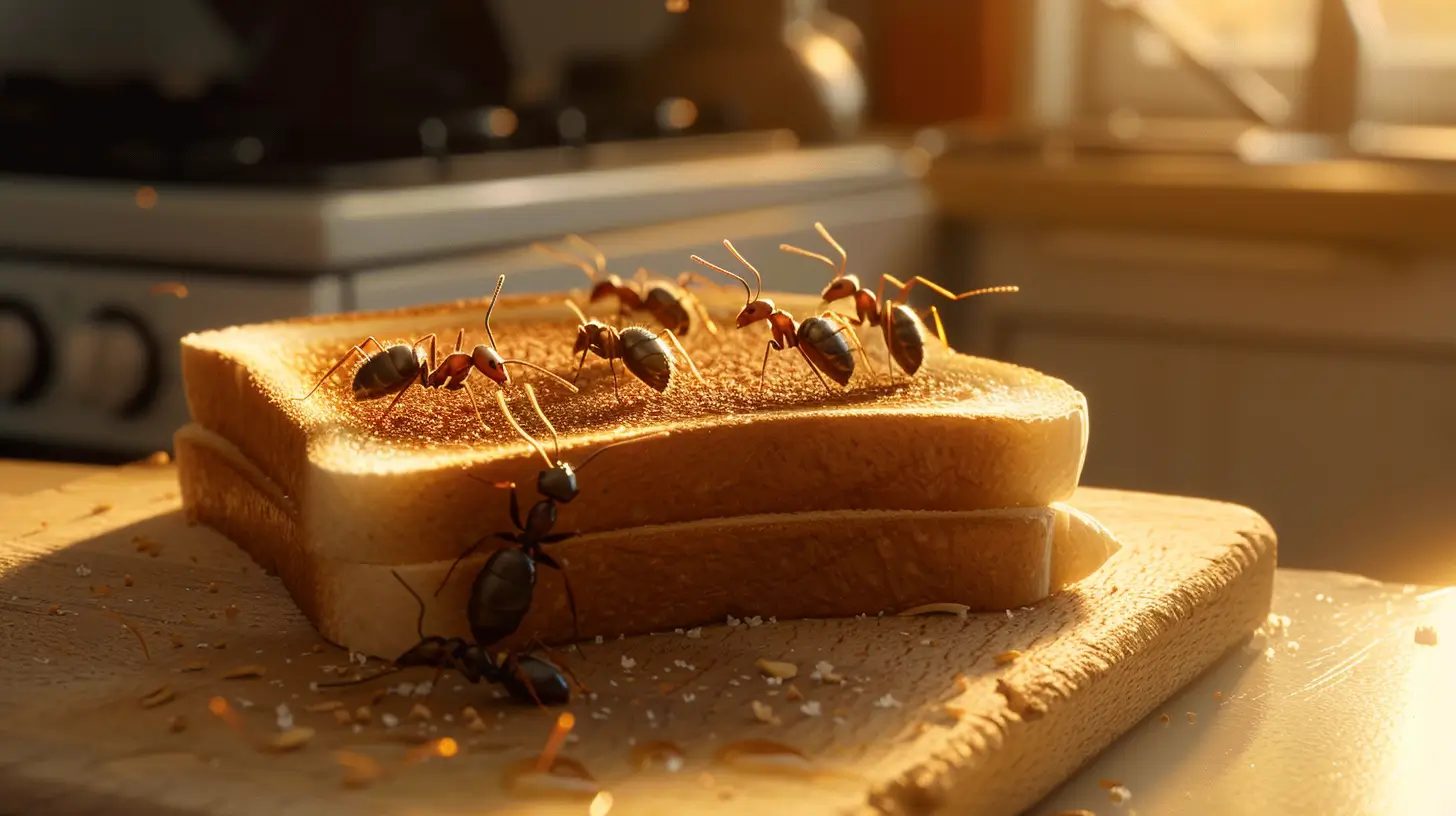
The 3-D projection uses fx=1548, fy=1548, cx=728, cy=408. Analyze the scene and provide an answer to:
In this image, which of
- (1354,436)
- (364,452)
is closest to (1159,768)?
(364,452)

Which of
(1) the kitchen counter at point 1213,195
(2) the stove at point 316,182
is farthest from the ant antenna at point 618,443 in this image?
(1) the kitchen counter at point 1213,195

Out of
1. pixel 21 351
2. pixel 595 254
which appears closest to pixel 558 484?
pixel 595 254

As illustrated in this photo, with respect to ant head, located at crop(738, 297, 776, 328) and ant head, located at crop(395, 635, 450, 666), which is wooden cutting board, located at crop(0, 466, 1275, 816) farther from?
ant head, located at crop(738, 297, 776, 328)

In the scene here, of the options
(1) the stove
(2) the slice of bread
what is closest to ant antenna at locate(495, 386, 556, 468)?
(2) the slice of bread

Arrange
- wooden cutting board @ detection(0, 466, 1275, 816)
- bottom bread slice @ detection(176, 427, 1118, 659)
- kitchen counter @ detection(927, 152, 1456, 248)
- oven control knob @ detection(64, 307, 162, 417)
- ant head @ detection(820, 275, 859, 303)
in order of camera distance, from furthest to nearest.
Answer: kitchen counter @ detection(927, 152, 1456, 248) → oven control knob @ detection(64, 307, 162, 417) → ant head @ detection(820, 275, 859, 303) → bottom bread slice @ detection(176, 427, 1118, 659) → wooden cutting board @ detection(0, 466, 1275, 816)

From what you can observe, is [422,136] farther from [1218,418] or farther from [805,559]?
[1218,418]

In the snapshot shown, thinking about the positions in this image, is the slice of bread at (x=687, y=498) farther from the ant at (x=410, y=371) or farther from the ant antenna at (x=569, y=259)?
the ant antenna at (x=569, y=259)

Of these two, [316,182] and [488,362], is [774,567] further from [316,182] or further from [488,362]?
[316,182]
